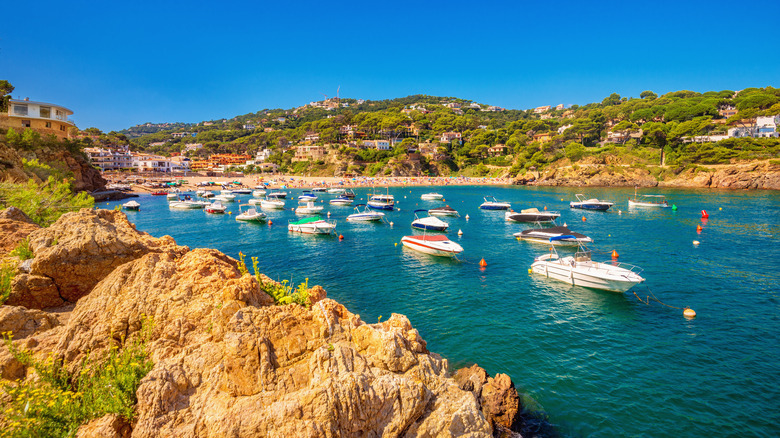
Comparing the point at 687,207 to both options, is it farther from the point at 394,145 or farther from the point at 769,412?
the point at 394,145

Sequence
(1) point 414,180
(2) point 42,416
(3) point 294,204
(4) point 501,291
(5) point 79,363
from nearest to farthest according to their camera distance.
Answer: (2) point 42,416, (5) point 79,363, (4) point 501,291, (3) point 294,204, (1) point 414,180

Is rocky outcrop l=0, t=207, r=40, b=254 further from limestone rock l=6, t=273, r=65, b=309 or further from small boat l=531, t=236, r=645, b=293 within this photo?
small boat l=531, t=236, r=645, b=293

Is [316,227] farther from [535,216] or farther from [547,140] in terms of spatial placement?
[547,140]

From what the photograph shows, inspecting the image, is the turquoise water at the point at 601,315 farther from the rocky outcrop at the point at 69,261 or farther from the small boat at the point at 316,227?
the rocky outcrop at the point at 69,261

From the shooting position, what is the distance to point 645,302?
870 inches

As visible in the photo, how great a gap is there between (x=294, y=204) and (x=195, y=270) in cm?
6659

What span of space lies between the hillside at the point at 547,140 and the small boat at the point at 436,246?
95577 millimetres

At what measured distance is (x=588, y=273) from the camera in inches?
943

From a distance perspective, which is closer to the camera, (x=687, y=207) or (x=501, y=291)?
(x=501, y=291)

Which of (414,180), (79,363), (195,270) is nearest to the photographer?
(79,363)

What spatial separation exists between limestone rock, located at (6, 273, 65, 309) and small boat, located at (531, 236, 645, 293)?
2606 centimetres

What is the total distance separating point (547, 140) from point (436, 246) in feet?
406

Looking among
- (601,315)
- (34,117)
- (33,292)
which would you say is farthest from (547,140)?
(33,292)

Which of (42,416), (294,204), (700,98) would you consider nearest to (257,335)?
(42,416)
